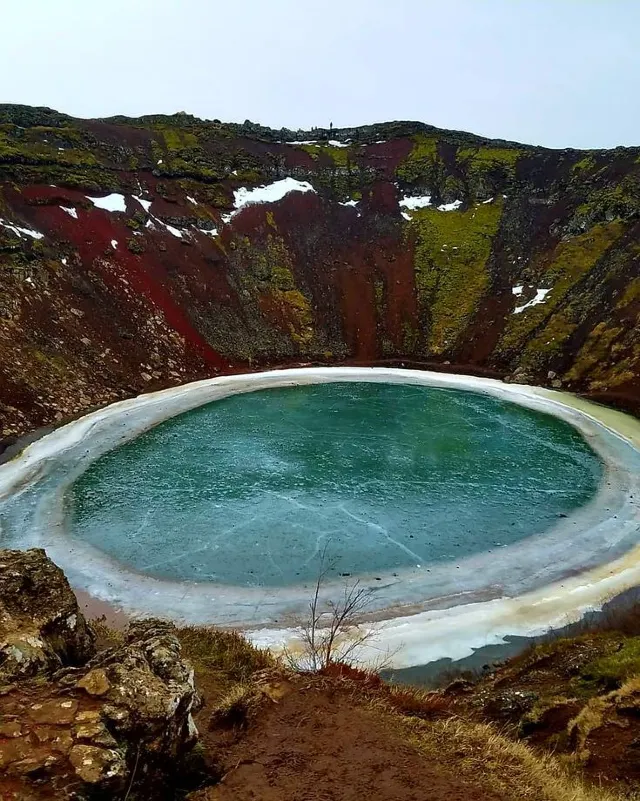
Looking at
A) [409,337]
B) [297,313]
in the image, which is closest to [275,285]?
[297,313]

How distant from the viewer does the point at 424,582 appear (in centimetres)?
2325

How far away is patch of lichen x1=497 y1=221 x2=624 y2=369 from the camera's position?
56.2 metres

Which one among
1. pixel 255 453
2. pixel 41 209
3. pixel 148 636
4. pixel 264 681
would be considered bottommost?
pixel 255 453

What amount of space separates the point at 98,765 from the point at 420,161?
9293cm

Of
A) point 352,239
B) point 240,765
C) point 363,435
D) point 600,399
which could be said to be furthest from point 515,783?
point 352,239

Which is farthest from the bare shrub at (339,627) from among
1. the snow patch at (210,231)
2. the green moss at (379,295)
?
the snow patch at (210,231)

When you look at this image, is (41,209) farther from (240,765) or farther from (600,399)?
(240,765)

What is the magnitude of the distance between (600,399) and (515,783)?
4556cm

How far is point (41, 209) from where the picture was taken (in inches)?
2264

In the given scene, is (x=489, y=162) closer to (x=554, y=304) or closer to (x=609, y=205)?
(x=609, y=205)

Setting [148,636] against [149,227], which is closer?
[148,636]

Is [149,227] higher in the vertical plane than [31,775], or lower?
higher

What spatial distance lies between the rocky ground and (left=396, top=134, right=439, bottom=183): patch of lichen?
275 feet

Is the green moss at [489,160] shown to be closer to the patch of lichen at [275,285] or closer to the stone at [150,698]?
the patch of lichen at [275,285]
